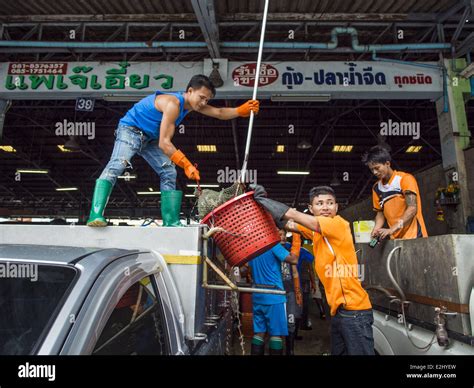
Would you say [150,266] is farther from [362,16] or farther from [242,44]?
[362,16]

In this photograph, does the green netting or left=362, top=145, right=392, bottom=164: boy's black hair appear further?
left=362, top=145, right=392, bottom=164: boy's black hair

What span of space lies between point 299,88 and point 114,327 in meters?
7.71

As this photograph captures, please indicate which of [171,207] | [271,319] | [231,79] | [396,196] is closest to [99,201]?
[171,207]

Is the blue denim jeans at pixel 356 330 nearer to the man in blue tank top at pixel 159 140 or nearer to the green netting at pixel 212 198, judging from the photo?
the green netting at pixel 212 198

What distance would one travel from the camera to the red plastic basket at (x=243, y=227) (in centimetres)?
238

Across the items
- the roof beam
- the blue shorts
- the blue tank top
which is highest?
the roof beam

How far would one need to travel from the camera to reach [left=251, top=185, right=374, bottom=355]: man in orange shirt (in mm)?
2434

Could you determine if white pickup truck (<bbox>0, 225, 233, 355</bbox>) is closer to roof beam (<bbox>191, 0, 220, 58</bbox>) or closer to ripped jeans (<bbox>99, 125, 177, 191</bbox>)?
ripped jeans (<bbox>99, 125, 177, 191</bbox>)

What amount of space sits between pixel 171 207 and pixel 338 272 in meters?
1.48

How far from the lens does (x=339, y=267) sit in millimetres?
2633

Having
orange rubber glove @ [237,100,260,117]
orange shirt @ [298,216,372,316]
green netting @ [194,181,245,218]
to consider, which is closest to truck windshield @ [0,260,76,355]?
green netting @ [194,181,245,218]

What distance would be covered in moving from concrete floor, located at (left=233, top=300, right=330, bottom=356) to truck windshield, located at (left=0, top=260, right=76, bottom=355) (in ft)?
15.3
